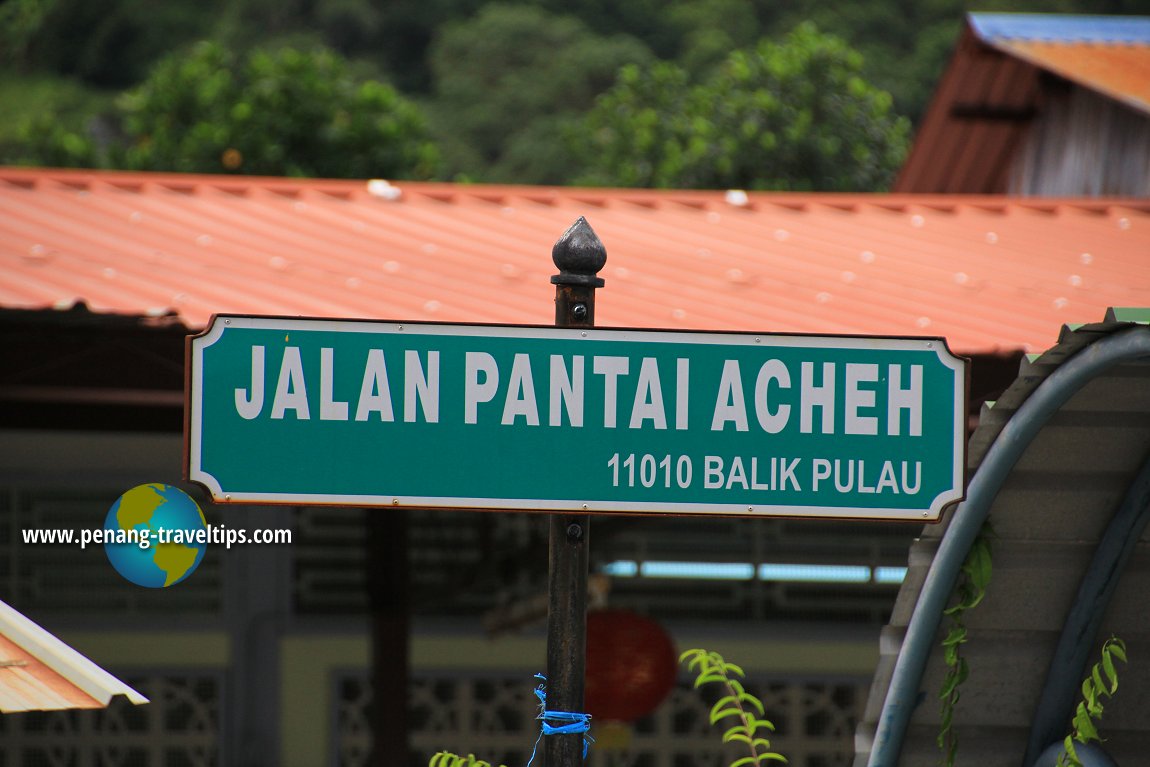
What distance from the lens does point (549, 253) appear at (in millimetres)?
5789

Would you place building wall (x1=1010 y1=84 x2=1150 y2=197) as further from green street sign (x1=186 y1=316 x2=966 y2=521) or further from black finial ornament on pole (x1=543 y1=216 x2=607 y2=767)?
black finial ornament on pole (x1=543 y1=216 x2=607 y2=767)

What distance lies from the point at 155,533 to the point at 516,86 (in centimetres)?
2610

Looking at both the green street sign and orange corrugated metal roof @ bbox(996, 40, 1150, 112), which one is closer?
the green street sign

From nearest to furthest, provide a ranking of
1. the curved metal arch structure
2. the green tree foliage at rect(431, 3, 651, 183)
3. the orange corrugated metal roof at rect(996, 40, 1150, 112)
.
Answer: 1. the curved metal arch structure
2. the orange corrugated metal roof at rect(996, 40, 1150, 112)
3. the green tree foliage at rect(431, 3, 651, 183)

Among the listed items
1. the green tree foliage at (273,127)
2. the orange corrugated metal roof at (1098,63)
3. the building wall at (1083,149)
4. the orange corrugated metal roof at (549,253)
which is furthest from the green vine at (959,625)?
the green tree foliage at (273,127)

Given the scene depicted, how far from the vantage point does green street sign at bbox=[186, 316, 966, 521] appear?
221 centimetres

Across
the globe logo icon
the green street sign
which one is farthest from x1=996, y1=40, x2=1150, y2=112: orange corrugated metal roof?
the green street sign

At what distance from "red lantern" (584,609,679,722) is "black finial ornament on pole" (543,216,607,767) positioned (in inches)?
127

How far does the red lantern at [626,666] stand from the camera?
5414 mm

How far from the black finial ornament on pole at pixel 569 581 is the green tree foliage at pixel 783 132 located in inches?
664

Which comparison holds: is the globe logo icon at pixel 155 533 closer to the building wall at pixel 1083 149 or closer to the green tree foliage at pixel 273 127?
the building wall at pixel 1083 149

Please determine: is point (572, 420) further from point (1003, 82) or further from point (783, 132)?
point (783, 132)

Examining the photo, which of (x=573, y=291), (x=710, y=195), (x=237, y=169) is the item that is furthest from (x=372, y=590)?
(x=237, y=169)

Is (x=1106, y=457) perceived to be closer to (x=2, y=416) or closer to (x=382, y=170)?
(x=2, y=416)
